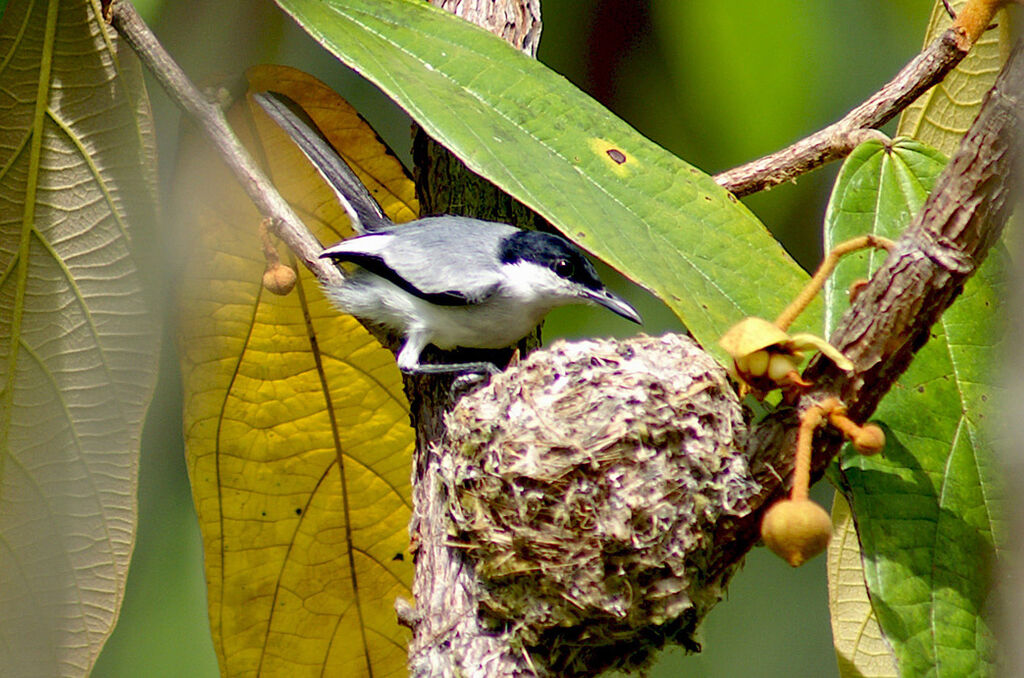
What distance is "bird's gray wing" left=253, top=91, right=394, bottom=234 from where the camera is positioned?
2266mm

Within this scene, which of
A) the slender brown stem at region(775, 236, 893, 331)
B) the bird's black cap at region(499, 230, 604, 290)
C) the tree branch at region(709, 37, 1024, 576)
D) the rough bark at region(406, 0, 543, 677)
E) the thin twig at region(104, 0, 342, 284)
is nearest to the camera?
the tree branch at region(709, 37, 1024, 576)

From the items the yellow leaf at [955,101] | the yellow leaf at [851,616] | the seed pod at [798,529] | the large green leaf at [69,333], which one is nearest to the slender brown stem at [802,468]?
the seed pod at [798,529]

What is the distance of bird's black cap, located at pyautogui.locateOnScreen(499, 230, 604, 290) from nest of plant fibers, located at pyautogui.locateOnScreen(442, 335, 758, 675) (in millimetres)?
473

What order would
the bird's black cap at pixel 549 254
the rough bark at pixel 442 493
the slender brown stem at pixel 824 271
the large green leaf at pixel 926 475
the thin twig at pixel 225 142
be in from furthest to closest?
the bird's black cap at pixel 549 254
the thin twig at pixel 225 142
the rough bark at pixel 442 493
the large green leaf at pixel 926 475
the slender brown stem at pixel 824 271

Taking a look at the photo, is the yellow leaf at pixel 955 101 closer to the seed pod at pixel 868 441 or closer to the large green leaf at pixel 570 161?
the large green leaf at pixel 570 161

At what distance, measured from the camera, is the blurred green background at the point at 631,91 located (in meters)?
2.43

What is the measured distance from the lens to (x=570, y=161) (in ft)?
5.75

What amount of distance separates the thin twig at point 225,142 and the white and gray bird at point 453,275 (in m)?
0.29

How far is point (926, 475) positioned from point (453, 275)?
3.89ft

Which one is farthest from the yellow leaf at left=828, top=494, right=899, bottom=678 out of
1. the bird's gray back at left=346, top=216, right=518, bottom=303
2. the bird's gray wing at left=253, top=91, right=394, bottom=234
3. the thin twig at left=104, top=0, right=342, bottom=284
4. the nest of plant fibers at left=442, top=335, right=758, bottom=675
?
the bird's gray wing at left=253, top=91, right=394, bottom=234

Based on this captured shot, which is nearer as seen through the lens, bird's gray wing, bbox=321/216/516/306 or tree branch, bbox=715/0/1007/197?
tree branch, bbox=715/0/1007/197

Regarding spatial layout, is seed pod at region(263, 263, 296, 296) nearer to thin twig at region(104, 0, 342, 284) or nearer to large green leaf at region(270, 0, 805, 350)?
thin twig at region(104, 0, 342, 284)

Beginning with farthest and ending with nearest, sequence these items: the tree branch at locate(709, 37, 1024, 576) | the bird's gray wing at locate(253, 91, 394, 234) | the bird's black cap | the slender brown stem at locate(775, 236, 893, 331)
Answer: the bird's black cap < the bird's gray wing at locate(253, 91, 394, 234) < the slender brown stem at locate(775, 236, 893, 331) < the tree branch at locate(709, 37, 1024, 576)

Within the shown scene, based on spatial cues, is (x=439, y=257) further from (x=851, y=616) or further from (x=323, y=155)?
(x=851, y=616)
